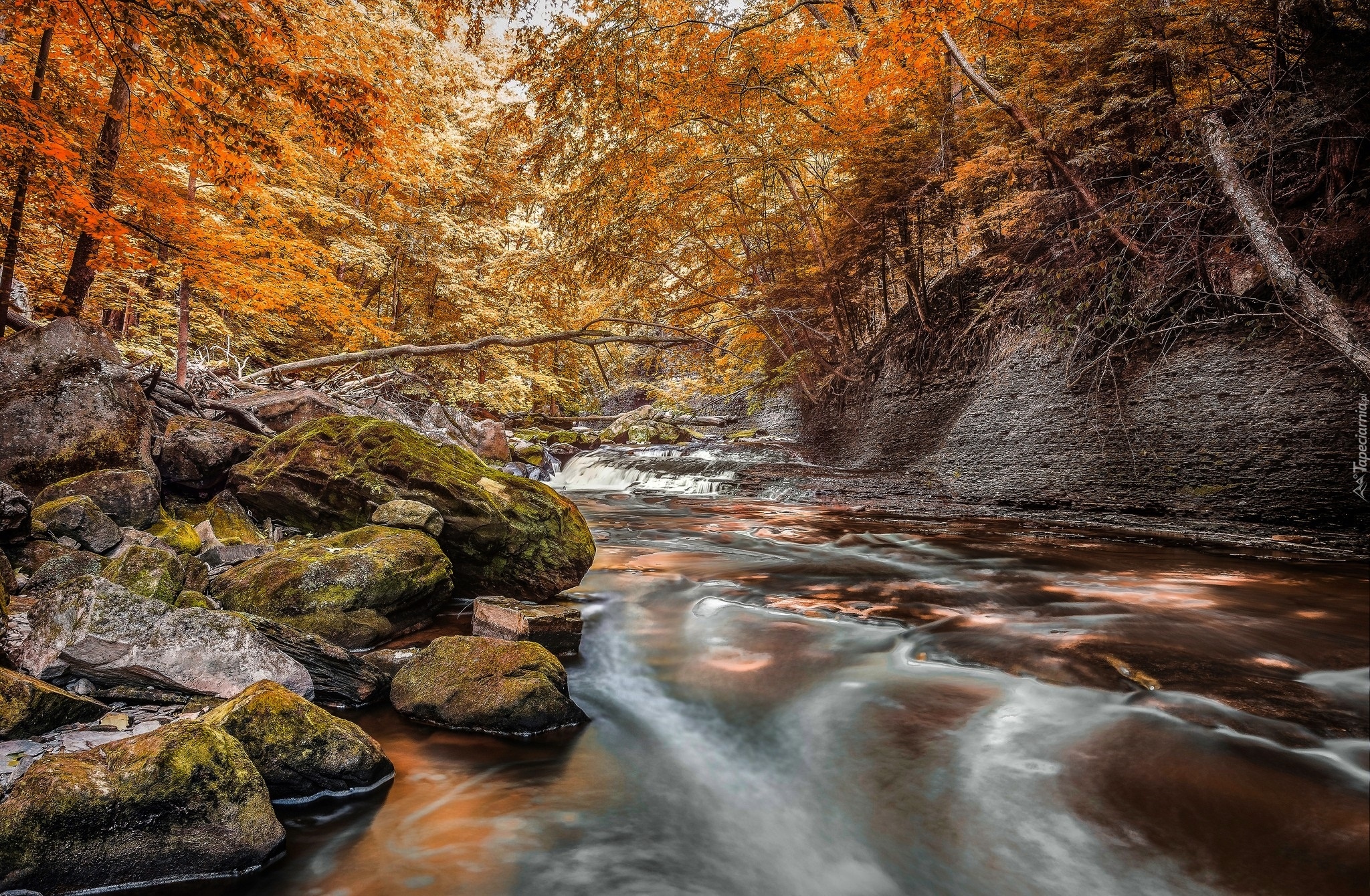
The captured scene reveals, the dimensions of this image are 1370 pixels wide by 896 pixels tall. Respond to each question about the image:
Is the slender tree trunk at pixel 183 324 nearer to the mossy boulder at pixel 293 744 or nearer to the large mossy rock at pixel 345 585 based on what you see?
the large mossy rock at pixel 345 585

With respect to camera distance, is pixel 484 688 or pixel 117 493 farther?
pixel 117 493

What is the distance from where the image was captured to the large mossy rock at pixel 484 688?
276cm

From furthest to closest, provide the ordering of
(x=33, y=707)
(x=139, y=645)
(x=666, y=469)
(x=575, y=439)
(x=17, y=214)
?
(x=575, y=439), (x=666, y=469), (x=17, y=214), (x=139, y=645), (x=33, y=707)

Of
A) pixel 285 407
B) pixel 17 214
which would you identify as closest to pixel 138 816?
pixel 17 214

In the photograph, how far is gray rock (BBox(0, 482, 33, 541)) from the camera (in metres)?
3.16

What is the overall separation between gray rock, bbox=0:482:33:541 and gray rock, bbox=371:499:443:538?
5.68 feet

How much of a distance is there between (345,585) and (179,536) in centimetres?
163

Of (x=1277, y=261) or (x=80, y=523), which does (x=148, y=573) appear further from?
(x=1277, y=261)

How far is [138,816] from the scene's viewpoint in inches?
66.9

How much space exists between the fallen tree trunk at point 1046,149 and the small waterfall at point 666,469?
→ 21.2 feet

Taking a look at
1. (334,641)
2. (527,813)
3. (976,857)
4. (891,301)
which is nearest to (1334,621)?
(976,857)

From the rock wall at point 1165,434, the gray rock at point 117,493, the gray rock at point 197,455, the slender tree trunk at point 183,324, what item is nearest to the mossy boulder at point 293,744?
the gray rock at point 117,493

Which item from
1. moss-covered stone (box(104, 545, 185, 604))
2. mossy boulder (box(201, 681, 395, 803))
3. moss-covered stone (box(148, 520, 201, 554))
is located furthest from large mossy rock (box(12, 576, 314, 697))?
moss-covered stone (box(148, 520, 201, 554))

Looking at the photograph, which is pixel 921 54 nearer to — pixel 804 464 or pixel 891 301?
pixel 891 301
